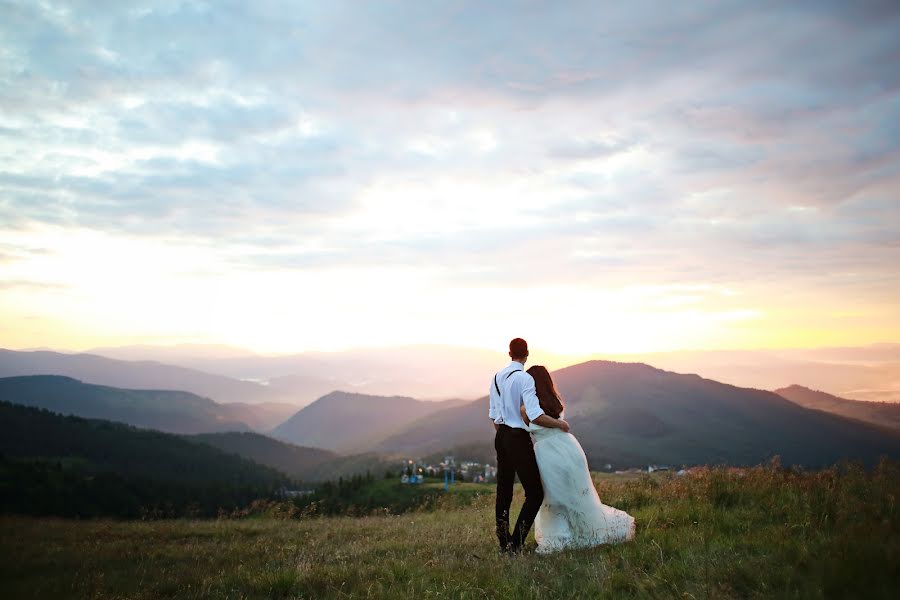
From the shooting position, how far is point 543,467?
389 inches

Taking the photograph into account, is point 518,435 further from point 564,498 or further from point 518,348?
point 518,348

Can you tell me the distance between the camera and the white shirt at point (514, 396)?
9609mm

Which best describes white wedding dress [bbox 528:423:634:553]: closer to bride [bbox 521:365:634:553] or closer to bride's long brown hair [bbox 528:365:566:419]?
bride [bbox 521:365:634:553]

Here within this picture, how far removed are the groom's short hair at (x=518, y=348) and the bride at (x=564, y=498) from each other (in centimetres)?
36

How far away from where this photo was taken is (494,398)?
10.4 metres

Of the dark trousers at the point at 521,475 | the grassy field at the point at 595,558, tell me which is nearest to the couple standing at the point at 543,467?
the dark trousers at the point at 521,475

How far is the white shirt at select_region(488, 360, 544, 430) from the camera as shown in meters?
9.61

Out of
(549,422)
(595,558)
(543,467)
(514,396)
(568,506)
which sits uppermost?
(514,396)

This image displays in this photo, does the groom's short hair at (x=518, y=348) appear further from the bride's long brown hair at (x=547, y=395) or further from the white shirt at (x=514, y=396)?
the bride's long brown hair at (x=547, y=395)

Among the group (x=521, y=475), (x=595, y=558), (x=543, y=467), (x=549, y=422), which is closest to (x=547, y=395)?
(x=549, y=422)

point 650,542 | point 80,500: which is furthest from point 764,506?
point 80,500

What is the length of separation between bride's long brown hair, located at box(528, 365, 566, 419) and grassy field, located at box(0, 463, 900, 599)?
7.78 feet

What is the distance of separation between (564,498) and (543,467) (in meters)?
0.61

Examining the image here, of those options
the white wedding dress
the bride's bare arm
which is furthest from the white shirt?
the white wedding dress
